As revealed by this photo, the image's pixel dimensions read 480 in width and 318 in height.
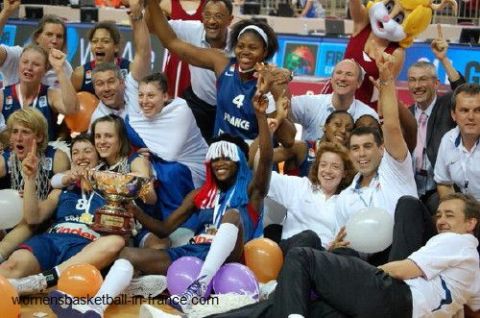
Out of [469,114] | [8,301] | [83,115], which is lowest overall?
[8,301]

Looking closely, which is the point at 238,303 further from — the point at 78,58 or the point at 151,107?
the point at 78,58

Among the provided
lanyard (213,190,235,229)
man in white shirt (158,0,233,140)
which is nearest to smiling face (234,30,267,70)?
man in white shirt (158,0,233,140)

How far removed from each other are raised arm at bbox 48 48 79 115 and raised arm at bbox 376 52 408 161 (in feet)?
7.24

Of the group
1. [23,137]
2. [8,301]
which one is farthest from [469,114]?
[8,301]

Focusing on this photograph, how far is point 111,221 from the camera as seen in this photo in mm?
5656

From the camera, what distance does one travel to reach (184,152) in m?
6.51

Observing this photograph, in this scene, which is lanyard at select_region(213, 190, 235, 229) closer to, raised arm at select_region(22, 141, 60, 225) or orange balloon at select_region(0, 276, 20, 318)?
raised arm at select_region(22, 141, 60, 225)

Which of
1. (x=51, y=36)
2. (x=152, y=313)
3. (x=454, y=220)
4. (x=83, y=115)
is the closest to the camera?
(x=152, y=313)

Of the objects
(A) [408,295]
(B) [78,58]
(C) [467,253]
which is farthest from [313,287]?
(B) [78,58]

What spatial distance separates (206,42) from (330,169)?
5.05ft

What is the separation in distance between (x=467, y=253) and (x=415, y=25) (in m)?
2.73

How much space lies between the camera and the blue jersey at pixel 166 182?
6367 mm

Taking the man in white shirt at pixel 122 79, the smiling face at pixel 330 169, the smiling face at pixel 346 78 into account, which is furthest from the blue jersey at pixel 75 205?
the smiling face at pixel 346 78

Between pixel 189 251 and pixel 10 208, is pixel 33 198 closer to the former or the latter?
pixel 10 208
